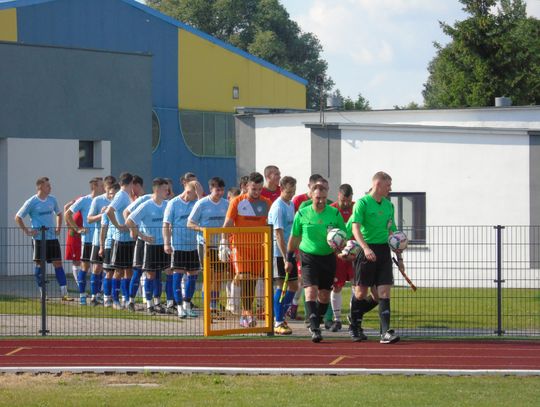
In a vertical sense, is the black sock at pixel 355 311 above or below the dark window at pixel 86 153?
below

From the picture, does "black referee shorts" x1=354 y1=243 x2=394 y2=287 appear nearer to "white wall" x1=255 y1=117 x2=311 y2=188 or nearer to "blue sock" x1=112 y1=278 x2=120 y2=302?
"blue sock" x1=112 y1=278 x2=120 y2=302

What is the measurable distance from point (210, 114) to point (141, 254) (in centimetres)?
3250

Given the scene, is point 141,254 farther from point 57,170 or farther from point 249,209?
point 57,170

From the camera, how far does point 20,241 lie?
71.7 feet

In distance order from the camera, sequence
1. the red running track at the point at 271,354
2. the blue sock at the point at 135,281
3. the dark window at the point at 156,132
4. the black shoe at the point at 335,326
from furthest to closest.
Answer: the dark window at the point at 156,132
the blue sock at the point at 135,281
the black shoe at the point at 335,326
the red running track at the point at 271,354

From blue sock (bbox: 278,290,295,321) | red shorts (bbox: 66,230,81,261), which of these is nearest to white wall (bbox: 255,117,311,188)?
red shorts (bbox: 66,230,81,261)

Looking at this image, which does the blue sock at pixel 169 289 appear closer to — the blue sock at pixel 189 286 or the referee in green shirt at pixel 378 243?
the blue sock at pixel 189 286

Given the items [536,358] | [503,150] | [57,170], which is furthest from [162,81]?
[536,358]

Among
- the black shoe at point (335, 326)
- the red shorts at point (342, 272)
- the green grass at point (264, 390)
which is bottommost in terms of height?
the green grass at point (264, 390)

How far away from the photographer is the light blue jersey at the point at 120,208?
61.2ft

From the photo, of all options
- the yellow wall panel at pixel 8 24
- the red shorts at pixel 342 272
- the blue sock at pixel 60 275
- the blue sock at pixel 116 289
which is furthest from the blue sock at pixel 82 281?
the yellow wall panel at pixel 8 24

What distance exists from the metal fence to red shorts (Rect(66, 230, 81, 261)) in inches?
44.7

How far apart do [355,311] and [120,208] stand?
531 centimetres

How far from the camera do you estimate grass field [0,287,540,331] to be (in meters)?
16.7
